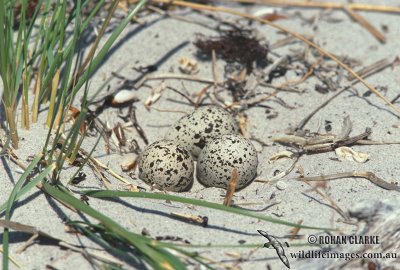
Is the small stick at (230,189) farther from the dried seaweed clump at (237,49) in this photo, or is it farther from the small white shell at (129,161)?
the dried seaweed clump at (237,49)

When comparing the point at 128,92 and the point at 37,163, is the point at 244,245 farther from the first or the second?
the point at 128,92

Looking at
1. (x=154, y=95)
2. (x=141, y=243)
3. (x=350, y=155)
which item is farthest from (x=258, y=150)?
(x=141, y=243)

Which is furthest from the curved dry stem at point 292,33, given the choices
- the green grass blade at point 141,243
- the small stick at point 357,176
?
the green grass blade at point 141,243

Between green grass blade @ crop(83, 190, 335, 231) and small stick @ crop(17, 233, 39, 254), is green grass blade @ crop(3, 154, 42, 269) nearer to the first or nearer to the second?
small stick @ crop(17, 233, 39, 254)

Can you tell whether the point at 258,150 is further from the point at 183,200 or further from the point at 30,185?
the point at 30,185

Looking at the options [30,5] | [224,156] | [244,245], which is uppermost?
[30,5]

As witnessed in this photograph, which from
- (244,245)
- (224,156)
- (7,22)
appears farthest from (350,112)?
(7,22)

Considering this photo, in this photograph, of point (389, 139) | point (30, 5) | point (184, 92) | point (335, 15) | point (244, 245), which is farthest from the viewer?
point (335, 15)
